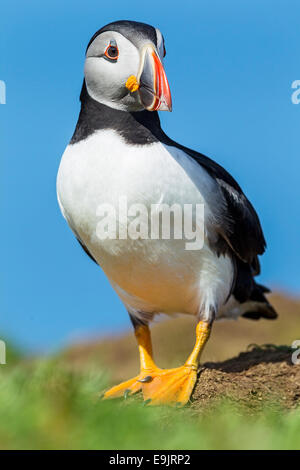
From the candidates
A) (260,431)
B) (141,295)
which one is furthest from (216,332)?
(260,431)

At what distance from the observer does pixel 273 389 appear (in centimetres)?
534

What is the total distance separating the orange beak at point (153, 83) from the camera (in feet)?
15.5

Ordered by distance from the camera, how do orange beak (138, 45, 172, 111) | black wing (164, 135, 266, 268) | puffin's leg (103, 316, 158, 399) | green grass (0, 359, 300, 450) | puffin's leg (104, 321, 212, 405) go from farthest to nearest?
black wing (164, 135, 266, 268) < puffin's leg (103, 316, 158, 399) < puffin's leg (104, 321, 212, 405) < orange beak (138, 45, 172, 111) < green grass (0, 359, 300, 450)

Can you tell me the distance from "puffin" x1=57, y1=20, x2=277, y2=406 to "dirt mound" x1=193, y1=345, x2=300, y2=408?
136 millimetres

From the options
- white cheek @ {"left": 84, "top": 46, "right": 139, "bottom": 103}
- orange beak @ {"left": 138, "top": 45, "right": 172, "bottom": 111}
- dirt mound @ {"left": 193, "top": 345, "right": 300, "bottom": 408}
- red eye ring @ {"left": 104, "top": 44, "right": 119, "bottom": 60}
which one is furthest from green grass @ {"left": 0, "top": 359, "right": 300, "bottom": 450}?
red eye ring @ {"left": 104, "top": 44, "right": 119, "bottom": 60}

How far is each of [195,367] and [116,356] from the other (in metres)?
4.94

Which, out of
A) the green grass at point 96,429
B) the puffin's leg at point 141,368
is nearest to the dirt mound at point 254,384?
the puffin's leg at point 141,368

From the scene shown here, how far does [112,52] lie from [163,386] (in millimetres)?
2624

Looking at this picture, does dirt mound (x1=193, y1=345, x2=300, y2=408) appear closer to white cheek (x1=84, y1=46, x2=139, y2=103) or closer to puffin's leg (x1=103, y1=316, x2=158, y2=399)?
puffin's leg (x1=103, y1=316, x2=158, y2=399)

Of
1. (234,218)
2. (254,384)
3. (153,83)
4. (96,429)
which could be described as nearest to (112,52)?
(153,83)

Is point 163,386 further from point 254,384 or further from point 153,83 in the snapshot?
point 153,83

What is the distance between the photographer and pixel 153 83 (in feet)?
15.6

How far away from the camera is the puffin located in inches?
196
